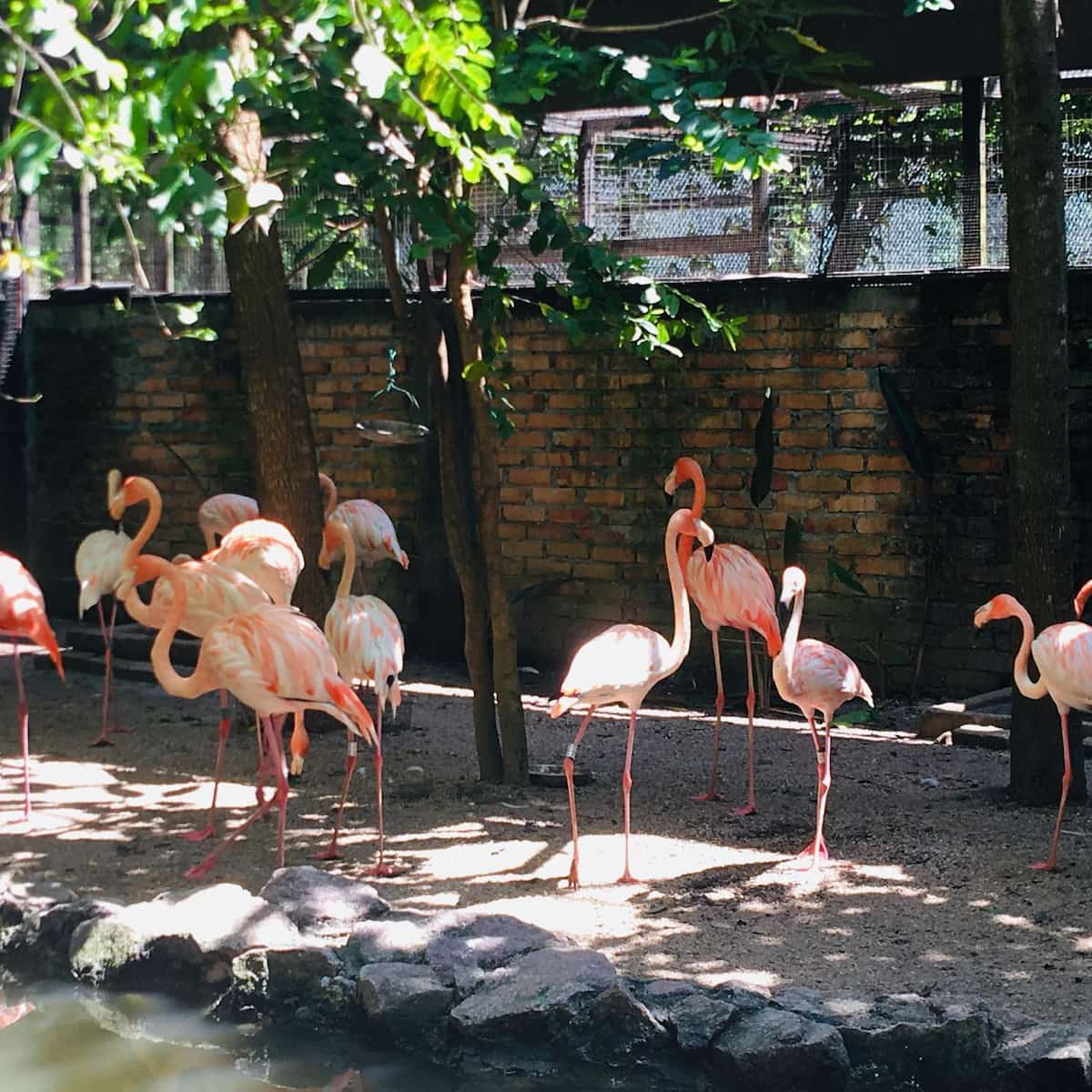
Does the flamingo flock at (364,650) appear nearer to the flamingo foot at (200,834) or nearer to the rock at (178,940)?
the flamingo foot at (200,834)

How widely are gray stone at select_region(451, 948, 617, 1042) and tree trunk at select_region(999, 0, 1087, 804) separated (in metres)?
2.50

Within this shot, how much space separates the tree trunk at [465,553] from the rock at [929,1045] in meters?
2.83

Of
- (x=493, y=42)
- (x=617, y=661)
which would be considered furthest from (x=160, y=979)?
(x=493, y=42)

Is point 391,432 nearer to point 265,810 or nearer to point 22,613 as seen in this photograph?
point 22,613

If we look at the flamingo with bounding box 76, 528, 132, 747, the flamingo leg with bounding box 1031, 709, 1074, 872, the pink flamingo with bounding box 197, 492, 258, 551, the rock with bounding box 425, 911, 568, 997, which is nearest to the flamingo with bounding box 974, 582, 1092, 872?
the flamingo leg with bounding box 1031, 709, 1074, 872

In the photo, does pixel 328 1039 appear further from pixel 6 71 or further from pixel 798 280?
pixel 798 280

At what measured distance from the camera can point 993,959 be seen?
438cm

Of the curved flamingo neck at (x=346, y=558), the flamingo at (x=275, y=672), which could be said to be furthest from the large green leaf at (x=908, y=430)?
the flamingo at (x=275, y=672)

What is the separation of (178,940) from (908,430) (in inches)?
182

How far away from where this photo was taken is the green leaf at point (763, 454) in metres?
7.96

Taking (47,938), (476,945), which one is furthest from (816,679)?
(47,938)

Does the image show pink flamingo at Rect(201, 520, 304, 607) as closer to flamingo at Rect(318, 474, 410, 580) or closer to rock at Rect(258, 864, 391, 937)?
flamingo at Rect(318, 474, 410, 580)

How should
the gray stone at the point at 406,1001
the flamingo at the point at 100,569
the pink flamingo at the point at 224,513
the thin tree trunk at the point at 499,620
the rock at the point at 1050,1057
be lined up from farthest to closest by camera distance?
the pink flamingo at the point at 224,513, the flamingo at the point at 100,569, the thin tree trunk at the point at 499,620, the gray stone at the point at 406,1001, the rock at the point at 1050,1057

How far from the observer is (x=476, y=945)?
4.16 m
